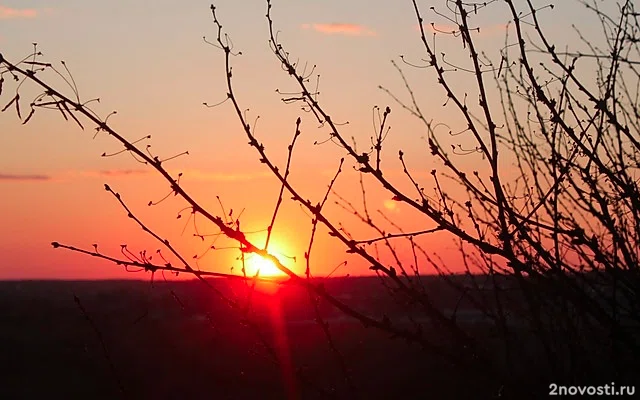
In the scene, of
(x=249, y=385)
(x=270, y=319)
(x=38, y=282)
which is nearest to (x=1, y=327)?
(x=249, y=385)

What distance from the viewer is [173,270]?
2451 millimetres

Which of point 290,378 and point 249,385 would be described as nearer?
point 290,378

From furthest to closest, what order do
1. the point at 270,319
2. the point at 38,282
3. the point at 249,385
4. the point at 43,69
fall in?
the point at 38,282 → the point at 249,385 → the point at 270,319 → the point at 43,69

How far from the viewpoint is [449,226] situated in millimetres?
2604

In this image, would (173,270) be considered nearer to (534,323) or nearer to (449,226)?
(449,226)

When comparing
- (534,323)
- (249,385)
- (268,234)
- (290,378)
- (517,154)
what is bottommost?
(249,385)

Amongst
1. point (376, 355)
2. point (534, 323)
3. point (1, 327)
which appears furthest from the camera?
point (1, 327)

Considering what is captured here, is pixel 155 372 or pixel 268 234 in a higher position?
pixel 268 234

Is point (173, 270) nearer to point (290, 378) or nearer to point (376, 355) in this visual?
point (290, 378)

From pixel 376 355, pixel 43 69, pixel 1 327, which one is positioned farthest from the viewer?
pixel 1 327

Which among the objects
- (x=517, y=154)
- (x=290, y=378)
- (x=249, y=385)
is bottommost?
(x=249, y=385)

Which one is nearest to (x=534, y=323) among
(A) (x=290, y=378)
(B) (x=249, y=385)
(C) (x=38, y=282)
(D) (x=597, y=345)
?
(D) (x=597, y=345)

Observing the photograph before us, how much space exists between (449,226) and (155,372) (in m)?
26.3

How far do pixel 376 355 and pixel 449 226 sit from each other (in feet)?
81.0
